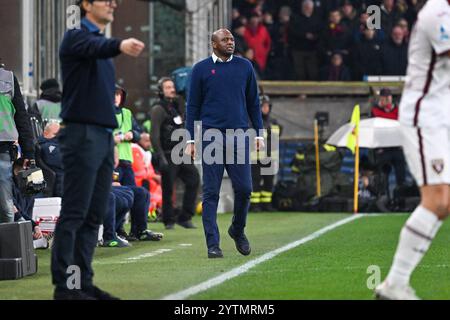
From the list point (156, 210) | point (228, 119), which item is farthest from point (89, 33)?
point (156, 210)

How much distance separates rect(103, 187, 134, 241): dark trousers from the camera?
51.6 feet

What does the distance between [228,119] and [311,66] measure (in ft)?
55.0

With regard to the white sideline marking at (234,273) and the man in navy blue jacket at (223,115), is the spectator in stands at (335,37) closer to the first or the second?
the white sideline marking at (234,273)

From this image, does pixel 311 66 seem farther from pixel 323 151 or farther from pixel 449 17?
pixel 449 17

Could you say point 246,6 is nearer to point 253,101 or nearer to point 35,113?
point 35,113

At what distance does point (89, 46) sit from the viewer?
9.16 m

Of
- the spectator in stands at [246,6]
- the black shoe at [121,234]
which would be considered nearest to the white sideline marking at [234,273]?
the black shoe at [121,234]

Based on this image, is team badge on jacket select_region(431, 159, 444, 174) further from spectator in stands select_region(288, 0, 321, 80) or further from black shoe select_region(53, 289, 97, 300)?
spectator in stands select_region(288, 0, 321, 80)

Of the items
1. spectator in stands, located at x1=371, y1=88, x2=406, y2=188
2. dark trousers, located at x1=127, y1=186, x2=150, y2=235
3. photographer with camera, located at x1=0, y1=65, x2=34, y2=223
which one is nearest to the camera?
photographer with camera, located at x1=0, y1=65, x2=34, y2=223

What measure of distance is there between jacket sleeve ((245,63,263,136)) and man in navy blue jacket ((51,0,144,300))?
172 inches

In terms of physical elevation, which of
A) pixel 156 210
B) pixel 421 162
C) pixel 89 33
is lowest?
pixel 156 210

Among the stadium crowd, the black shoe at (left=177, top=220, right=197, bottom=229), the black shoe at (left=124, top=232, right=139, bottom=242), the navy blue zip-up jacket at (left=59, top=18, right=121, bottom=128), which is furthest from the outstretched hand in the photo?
the stadium crowd

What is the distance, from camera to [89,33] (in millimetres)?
9344

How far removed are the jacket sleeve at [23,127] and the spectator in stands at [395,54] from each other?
16.2 m
